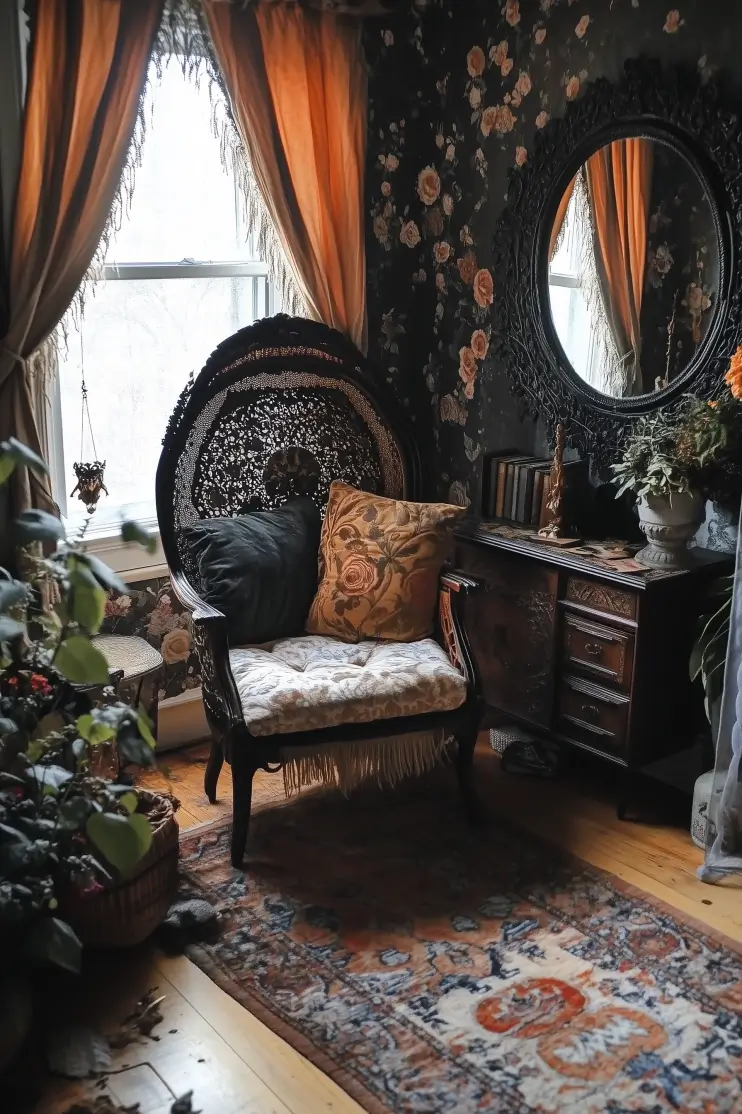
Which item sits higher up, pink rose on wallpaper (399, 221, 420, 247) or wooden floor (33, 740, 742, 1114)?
pink rose on wallpaper (399, 221, 420, 247)

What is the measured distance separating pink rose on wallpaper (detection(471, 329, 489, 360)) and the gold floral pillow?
694 millimetres

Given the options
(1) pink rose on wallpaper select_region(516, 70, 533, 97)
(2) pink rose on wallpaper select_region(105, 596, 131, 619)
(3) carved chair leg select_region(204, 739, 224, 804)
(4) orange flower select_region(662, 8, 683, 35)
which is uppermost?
(4) orange flower select_region(662, 8, 683, 35)

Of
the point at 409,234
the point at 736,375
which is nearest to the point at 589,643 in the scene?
the point at 736,375

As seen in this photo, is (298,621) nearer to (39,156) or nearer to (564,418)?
(564,418)

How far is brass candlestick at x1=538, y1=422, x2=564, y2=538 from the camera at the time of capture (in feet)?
10.2

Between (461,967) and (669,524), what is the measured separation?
1208mm

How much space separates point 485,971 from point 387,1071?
366mm

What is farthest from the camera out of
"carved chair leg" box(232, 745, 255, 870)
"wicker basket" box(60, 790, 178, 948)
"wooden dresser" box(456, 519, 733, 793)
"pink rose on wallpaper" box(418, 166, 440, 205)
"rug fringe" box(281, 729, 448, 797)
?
"pink rose on wallpaper" box(418, 166, 440, 205)

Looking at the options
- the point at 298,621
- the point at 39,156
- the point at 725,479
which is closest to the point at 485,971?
the point at 298,621

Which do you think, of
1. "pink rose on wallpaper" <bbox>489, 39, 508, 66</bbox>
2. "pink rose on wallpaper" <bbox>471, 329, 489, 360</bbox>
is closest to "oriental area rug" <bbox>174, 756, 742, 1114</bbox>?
"pink rose on wallpaper" <bbox>471, 329, 489, 360</bbox>

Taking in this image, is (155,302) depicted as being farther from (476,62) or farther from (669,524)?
(669,524)

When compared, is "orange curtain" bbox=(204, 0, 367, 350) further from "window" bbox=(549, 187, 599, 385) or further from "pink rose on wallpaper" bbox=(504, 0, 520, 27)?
"window" bbox=(549, 187, 599, 385)

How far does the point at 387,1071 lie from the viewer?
2.02 metres

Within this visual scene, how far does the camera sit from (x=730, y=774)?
8.34 feet
